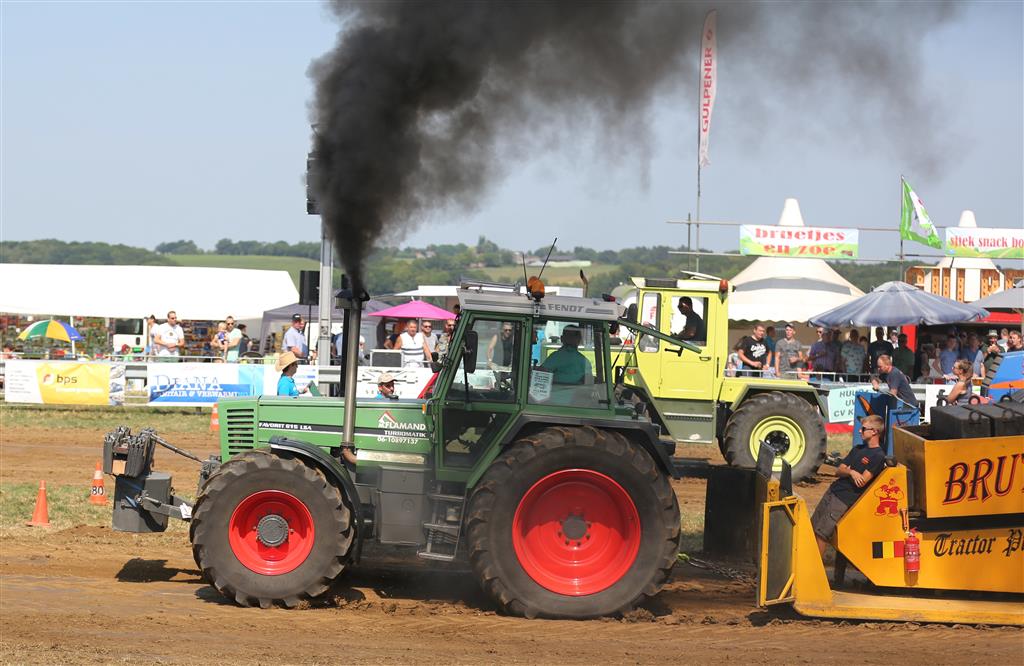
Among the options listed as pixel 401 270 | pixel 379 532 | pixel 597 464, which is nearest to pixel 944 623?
pixel 597 464

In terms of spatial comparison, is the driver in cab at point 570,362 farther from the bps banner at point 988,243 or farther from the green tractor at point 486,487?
the bps banner at point 988,243

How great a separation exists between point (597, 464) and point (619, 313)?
3.56 feet

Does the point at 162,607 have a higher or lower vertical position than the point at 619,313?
lower

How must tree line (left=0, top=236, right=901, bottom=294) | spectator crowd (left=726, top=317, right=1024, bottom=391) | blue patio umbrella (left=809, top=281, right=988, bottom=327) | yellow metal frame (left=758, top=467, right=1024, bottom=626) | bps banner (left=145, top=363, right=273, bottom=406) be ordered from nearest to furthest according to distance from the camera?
yellow metal frame (left=758, top=467, right=1024, bottom=626) → spectator crowd (left=726, top=317, right=1024, bottom=391) → blue patio umbrella (left=809, top=281, right=988, bottom=327) → bps banner (left=145, top=363, right=273, bottom=406) → tree line (left=0, top=236, right=901, bottom=294)

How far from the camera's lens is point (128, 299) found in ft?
125

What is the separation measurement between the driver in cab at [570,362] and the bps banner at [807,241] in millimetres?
17752

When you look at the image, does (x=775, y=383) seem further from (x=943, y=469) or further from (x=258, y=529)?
(x=258, y=529)

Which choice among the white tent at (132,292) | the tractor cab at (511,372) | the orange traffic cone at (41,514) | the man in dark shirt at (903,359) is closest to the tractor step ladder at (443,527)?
the tractor cab at (511,372)

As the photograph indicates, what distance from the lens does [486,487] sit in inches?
292

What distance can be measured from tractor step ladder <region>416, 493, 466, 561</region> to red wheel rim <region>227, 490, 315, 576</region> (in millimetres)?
804

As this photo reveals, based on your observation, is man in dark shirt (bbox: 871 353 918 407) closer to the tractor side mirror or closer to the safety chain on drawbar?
the safety chain on drawbar

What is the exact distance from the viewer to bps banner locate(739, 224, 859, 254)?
2478 centimetres

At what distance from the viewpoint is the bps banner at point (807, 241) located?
24.8 metres

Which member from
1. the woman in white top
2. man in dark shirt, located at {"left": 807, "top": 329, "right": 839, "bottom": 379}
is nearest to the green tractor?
the woman in white top
